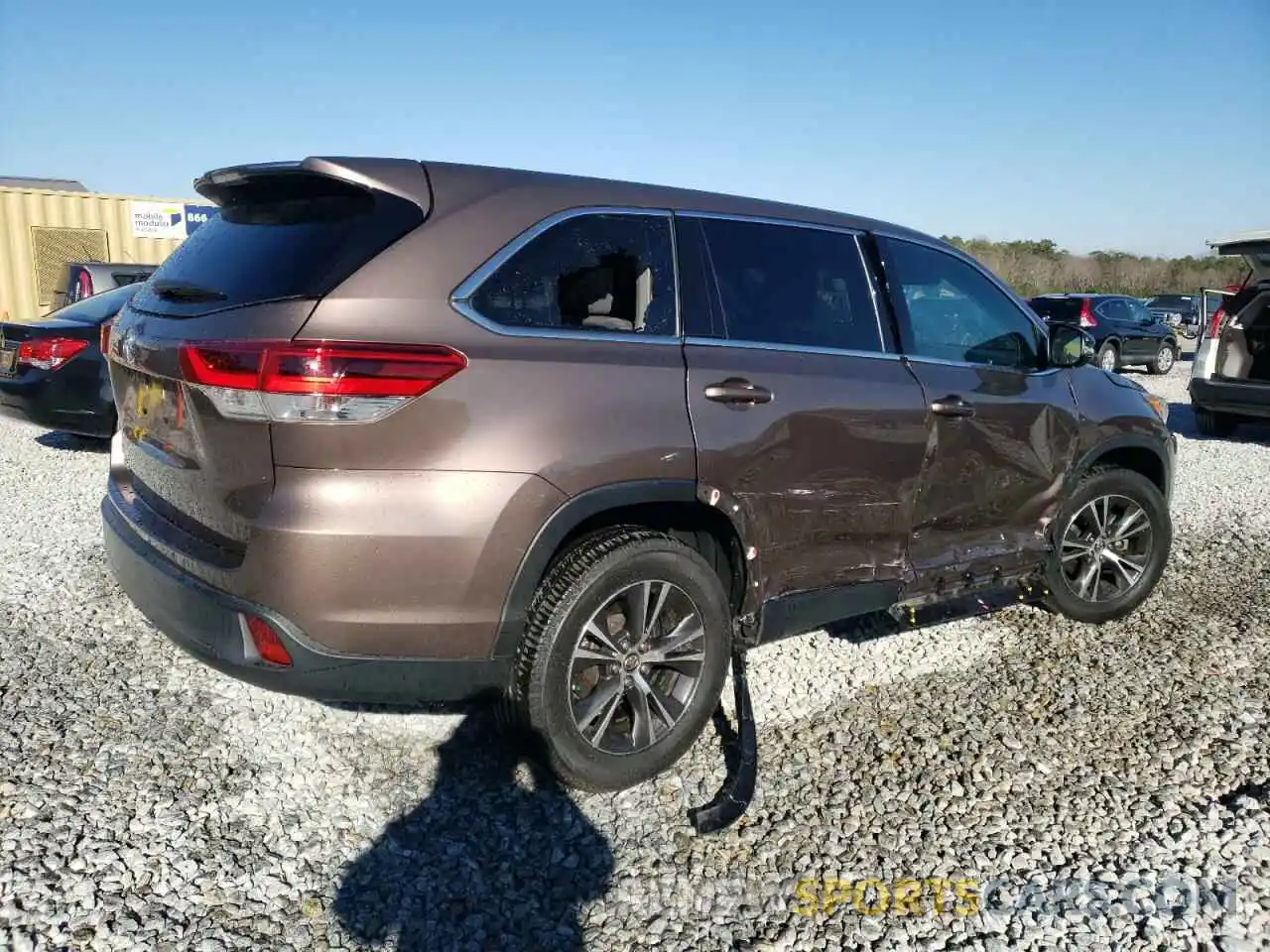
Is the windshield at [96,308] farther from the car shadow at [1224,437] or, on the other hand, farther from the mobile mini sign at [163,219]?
the mobile mini sign at [163,219]

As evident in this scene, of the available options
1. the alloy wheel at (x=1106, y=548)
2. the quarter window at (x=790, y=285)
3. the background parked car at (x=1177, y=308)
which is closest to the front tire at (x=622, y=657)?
the quarter window at (x=790, y=285)

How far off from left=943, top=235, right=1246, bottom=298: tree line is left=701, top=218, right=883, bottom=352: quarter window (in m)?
46.2

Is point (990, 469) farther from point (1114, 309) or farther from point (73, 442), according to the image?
point (1114, 309)

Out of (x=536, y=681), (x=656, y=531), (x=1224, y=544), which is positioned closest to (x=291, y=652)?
(x=536, y=681)

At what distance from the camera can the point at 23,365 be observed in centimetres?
731

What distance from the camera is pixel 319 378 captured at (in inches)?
94.8

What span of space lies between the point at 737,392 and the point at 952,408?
1124 mm

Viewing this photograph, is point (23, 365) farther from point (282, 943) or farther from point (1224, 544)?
point (1224, 544)

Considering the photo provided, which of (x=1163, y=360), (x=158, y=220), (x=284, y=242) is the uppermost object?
(x=158, y=220)

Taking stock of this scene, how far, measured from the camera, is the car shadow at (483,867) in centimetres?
237

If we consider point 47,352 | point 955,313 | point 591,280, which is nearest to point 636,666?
point 591,280

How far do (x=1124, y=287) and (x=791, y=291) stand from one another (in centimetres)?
5196

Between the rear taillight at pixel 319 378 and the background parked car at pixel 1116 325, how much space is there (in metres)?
18.9

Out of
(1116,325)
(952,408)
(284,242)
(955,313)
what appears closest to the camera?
(284,242)
